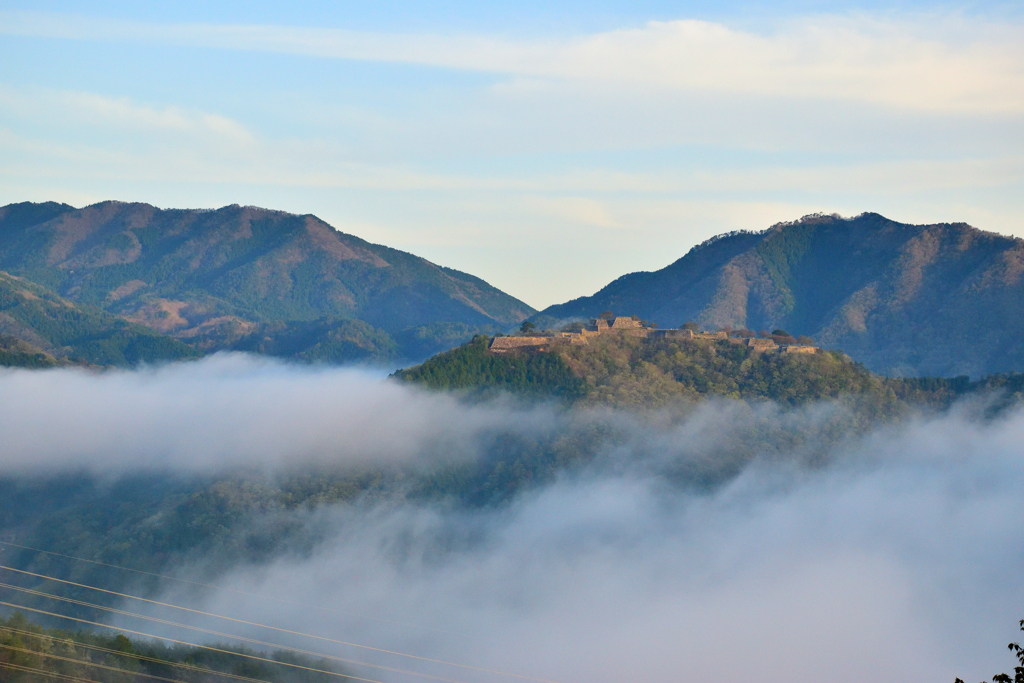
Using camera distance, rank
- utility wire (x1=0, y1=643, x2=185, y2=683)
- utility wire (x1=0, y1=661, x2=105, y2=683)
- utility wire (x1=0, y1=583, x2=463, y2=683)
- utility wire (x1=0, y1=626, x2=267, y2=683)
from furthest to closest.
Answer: utility wire (x1=0, y1=583, x2=463, y2=683) < utility wire (x1=0, y1=626, x2=267, y2=683) < utility wire (x1=0, y1=643, x2=185, y2=683) < utility wire (x1=0, y1=661, x2=105, y2=683)

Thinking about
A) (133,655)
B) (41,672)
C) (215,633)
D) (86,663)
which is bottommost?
(215,633)

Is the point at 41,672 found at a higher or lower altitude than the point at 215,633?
higher

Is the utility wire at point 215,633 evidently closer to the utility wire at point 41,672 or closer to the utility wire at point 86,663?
the utility wire at point 86,663

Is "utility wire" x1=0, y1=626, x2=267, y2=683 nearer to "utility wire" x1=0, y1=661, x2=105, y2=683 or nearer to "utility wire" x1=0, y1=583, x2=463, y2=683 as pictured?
"utility wire" x1=0, y1=661, x2=105, y2=683

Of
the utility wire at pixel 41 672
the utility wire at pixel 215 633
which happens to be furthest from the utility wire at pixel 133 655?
the utility wire at pixel 215 633

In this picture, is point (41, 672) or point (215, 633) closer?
point (41, 672)

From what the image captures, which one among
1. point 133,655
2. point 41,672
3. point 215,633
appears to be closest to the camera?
point 41,672

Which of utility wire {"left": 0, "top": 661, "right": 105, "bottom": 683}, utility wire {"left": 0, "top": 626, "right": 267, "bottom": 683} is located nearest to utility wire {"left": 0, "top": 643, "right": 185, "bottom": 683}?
utility wire {"left": 0, "top": 661, "right": 105, "bottom": 683}

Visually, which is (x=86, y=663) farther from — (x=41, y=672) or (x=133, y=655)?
(x=133, y=655)

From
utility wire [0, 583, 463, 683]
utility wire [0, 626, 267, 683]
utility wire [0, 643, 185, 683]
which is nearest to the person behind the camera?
utility wire [0, 643, 185, 683]

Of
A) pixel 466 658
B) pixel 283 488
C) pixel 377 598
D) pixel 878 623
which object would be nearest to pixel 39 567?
pixel 283 488

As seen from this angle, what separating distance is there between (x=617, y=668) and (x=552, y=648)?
Result: 895cm

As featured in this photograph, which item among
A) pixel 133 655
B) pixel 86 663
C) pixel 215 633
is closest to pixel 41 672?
pixel 86 663

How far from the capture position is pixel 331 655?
154250 millimetres
